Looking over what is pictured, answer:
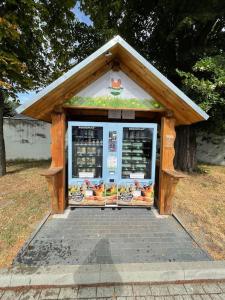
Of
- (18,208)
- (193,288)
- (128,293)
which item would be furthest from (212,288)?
(18,208)

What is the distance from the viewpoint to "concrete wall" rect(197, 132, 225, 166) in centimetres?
1081

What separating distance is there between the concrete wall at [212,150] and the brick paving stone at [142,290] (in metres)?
9.49

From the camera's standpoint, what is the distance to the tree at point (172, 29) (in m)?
6.15

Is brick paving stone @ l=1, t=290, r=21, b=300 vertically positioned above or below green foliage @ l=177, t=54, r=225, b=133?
below

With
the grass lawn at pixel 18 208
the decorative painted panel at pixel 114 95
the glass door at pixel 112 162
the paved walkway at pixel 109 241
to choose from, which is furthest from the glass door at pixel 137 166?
the grass lawn at pixel 18 208

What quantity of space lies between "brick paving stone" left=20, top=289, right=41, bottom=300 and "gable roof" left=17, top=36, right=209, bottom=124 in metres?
2.88

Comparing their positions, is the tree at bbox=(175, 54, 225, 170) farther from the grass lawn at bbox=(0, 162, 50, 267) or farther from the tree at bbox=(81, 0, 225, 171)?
the grass lawn at bbox=(0, 162, 50, 267)

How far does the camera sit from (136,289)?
8.13ft

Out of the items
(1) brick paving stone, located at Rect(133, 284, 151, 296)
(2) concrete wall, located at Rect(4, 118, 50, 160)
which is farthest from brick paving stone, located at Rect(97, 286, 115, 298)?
(2) concrete wall, located at Rect(4, 118, 50, 160)

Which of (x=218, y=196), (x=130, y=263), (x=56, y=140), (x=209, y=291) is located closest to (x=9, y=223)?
(x=56, y=140)

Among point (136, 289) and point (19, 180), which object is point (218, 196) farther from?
point (19, 180)

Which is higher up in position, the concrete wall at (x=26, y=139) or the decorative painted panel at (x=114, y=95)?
the decorative painted panel at (x=114, y=95)

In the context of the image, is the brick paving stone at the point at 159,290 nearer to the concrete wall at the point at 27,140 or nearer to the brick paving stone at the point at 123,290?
the brick paving stone at the point at 123,290

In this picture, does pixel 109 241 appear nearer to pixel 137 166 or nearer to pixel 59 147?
pixel 137 166
